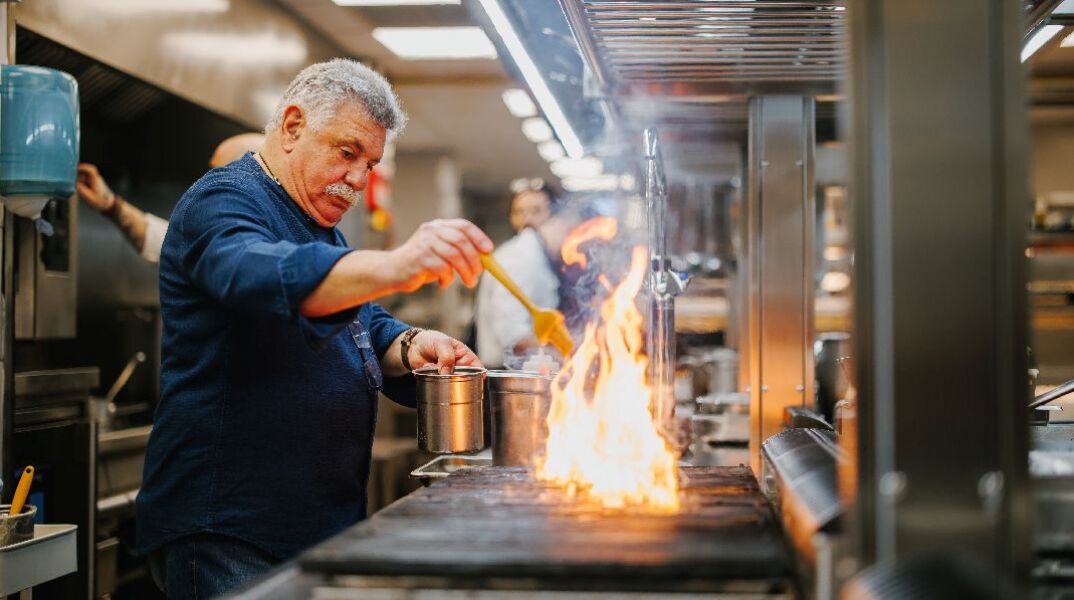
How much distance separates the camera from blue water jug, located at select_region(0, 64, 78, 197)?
2824 mm

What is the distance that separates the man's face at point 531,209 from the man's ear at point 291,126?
3.02m

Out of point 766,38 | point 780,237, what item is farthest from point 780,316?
point 766,38

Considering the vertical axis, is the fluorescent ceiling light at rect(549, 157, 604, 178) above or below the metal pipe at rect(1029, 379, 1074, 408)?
above

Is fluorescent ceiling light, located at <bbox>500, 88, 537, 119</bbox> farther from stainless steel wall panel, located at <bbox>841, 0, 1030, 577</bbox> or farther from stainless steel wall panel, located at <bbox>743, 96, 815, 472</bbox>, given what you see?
stainless steel wall panel, located at <bbox>841, 0, 1030, 577</bbox>

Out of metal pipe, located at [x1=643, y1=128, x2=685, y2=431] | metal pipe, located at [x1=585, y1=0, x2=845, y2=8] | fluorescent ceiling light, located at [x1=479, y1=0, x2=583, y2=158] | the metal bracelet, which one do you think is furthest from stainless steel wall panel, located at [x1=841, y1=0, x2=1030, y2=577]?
the metal bracelet

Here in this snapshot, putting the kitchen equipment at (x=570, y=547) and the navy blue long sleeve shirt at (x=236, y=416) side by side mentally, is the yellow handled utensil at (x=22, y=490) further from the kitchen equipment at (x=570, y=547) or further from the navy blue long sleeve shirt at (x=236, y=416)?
the kitchen equipment at (x=570, y=547)

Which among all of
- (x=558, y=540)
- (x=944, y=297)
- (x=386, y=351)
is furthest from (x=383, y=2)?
(x=944, y=297)

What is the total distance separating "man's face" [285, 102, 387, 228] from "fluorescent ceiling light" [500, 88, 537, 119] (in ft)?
17.5

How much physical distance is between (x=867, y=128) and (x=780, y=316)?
1.98 meters

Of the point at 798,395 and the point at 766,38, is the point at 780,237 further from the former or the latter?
the point at 766,38

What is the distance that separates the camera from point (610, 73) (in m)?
2.67

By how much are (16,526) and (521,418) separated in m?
1.43

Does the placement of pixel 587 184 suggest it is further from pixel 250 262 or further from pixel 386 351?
pixel 250 262

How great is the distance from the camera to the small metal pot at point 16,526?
243 centimetres
